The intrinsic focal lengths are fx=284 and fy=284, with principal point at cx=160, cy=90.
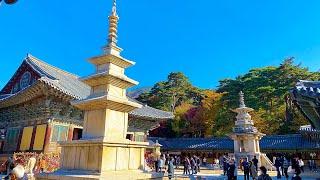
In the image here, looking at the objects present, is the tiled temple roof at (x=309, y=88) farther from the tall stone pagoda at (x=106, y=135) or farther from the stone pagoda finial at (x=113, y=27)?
the stone pagoda finial at (x=113, y=27)

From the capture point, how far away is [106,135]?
26.5 ft

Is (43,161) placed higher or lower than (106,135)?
lower

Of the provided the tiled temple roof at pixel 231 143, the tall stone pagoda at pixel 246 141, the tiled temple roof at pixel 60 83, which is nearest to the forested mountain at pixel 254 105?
the tiled temple roof at pixel 231 143

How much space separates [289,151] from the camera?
35.5 m

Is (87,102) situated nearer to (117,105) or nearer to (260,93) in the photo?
(117,105)

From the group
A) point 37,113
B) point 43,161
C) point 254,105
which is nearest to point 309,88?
point 43,161

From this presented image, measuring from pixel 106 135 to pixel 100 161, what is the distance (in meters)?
0.85

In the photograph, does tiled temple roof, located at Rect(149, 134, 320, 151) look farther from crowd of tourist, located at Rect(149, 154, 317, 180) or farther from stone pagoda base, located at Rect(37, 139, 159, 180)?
stone pagoda base, located at Rect(37, 139, 159, 180)

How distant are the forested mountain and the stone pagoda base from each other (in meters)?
35.8

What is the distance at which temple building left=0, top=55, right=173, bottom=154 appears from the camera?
19297mm

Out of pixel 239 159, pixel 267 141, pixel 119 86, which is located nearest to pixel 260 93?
pixel 267 141

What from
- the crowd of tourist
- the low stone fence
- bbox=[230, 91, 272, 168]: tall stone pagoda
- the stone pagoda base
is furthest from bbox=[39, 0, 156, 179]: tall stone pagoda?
bbox=[230, 91, 272, 168]: tall stone pagoda

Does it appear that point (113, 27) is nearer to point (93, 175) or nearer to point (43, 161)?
point (93, 175)

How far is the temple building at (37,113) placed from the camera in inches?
760
